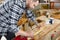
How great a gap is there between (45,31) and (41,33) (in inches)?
1.8

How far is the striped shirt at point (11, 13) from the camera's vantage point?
1216 millimetres

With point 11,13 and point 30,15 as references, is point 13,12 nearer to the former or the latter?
point 11,13

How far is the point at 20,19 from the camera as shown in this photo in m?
1.22

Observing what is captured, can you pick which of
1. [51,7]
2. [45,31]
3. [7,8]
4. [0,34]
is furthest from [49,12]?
[0,34]

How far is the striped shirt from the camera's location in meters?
1.22

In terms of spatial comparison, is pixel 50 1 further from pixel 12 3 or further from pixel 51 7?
pixel 12 3

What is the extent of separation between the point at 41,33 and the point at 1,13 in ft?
1.48

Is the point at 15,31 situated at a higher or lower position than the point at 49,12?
lower

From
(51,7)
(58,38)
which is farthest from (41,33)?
(51,7)

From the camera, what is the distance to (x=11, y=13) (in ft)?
4.08

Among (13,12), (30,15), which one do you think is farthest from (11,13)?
(30,15)

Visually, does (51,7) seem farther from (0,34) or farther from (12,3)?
(0,34)

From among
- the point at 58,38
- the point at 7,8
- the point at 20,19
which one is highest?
the point at 7,8

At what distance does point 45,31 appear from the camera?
121cm
